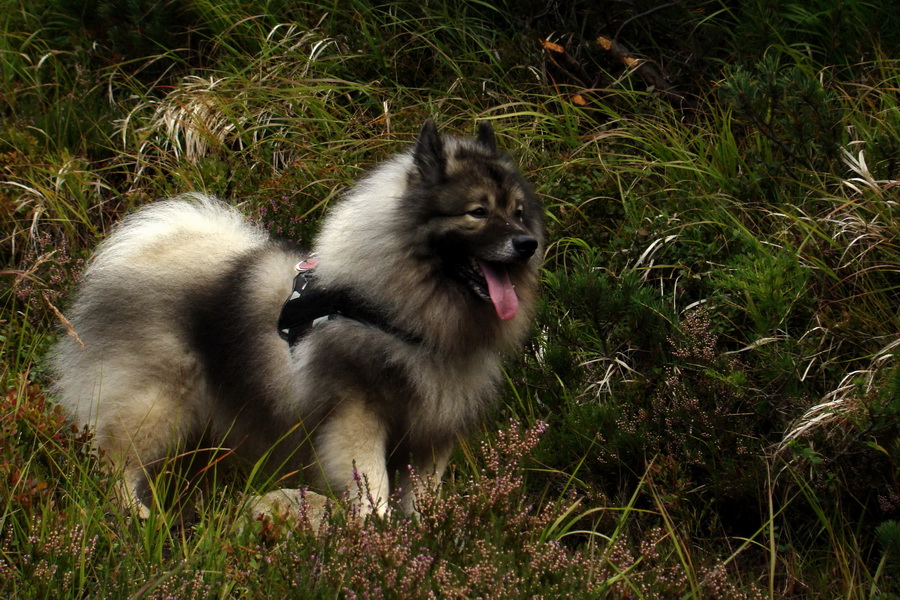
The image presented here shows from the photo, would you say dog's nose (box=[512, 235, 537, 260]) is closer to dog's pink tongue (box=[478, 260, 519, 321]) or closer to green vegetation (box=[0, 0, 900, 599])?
dog's pink tongue (box=[478, 260, 519, 321])

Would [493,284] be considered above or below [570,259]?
above

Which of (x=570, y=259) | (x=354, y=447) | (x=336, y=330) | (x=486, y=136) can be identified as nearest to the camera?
(x=354, y=447)

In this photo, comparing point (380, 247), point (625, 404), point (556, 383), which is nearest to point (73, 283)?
point (380, 247)

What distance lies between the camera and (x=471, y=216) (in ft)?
12.2

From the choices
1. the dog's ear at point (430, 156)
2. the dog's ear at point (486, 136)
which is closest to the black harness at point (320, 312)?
the dog's ear at point (430, 156)

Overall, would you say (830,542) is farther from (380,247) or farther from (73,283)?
(73,283)

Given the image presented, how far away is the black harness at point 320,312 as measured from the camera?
12.2 ft

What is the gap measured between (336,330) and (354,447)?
480 millimetres

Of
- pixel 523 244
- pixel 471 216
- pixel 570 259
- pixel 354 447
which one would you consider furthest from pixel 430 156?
pixel 570 259

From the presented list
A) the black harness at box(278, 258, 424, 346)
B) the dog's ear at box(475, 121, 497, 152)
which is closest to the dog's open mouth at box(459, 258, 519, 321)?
the black harness at box(278, 258, 424, 346)

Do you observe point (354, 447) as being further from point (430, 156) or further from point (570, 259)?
point (570, 259)

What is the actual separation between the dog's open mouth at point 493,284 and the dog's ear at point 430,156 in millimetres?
386

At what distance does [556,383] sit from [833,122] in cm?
202

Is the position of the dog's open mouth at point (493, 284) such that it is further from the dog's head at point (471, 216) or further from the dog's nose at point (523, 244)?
the dog's nose at point (523, 244)
